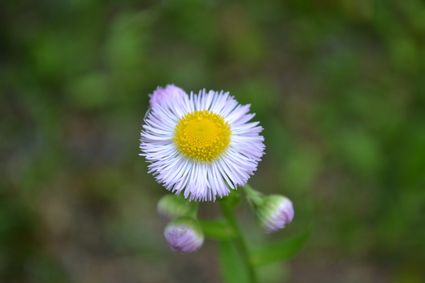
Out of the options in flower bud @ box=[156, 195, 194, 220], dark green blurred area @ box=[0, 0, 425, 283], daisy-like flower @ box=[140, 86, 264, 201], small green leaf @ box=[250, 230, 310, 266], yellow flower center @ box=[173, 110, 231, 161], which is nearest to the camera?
daisy-like flower @ box=[140, 86, 264, 201]

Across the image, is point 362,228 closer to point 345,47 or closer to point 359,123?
point 359,123

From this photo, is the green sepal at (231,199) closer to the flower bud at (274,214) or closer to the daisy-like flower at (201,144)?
the daisy-like flower at (201,144)

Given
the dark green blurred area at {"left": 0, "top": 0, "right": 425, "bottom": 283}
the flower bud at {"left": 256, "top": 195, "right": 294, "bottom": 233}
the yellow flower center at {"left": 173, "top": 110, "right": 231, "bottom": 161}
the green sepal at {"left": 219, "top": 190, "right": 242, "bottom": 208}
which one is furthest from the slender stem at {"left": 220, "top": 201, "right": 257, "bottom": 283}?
the dark green blurred area at {"left": 0, "top": 0, "right": 425, "bottom": 283}

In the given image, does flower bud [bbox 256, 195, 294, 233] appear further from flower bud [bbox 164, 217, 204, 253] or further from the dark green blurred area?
the dark green blurred area

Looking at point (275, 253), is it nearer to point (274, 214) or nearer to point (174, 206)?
point (274, 214)

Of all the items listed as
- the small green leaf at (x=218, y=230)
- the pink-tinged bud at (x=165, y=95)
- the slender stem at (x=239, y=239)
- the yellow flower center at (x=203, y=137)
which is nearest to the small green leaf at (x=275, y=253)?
the slender stem at (x=239, y=239)

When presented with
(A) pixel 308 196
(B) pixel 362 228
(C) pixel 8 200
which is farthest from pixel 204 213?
(C) pixel 8 200
